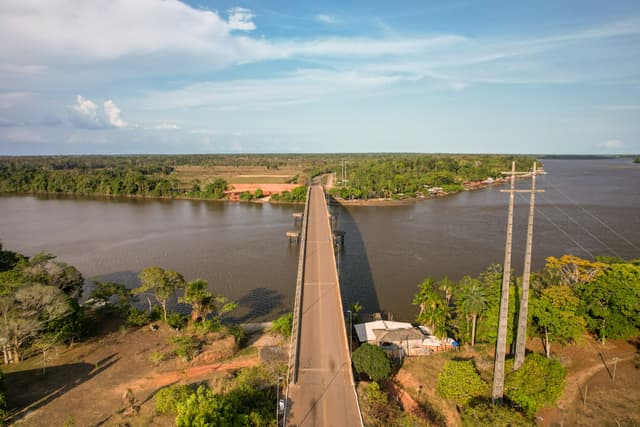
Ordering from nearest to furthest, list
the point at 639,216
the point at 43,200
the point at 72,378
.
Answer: the point at 72,378, the point at 639,216, the point at 43,200

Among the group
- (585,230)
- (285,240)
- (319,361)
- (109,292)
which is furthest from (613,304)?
(285,240)

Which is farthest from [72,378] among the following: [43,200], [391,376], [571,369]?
[43,200]

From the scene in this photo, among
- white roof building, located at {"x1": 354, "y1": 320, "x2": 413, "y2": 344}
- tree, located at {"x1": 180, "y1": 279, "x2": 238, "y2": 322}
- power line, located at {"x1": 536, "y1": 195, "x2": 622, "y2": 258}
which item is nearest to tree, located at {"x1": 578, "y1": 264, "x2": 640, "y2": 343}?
white roof building, located at {"x1": 354, "y1": 320, "x2": 413, "y2": 344}

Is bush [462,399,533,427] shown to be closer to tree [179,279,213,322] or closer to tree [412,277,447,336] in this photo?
tree [412,277,447,336]

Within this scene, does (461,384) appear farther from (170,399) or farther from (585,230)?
(585,230)

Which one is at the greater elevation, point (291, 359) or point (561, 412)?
point (291, 359)

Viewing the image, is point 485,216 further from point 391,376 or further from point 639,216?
point 391,376
